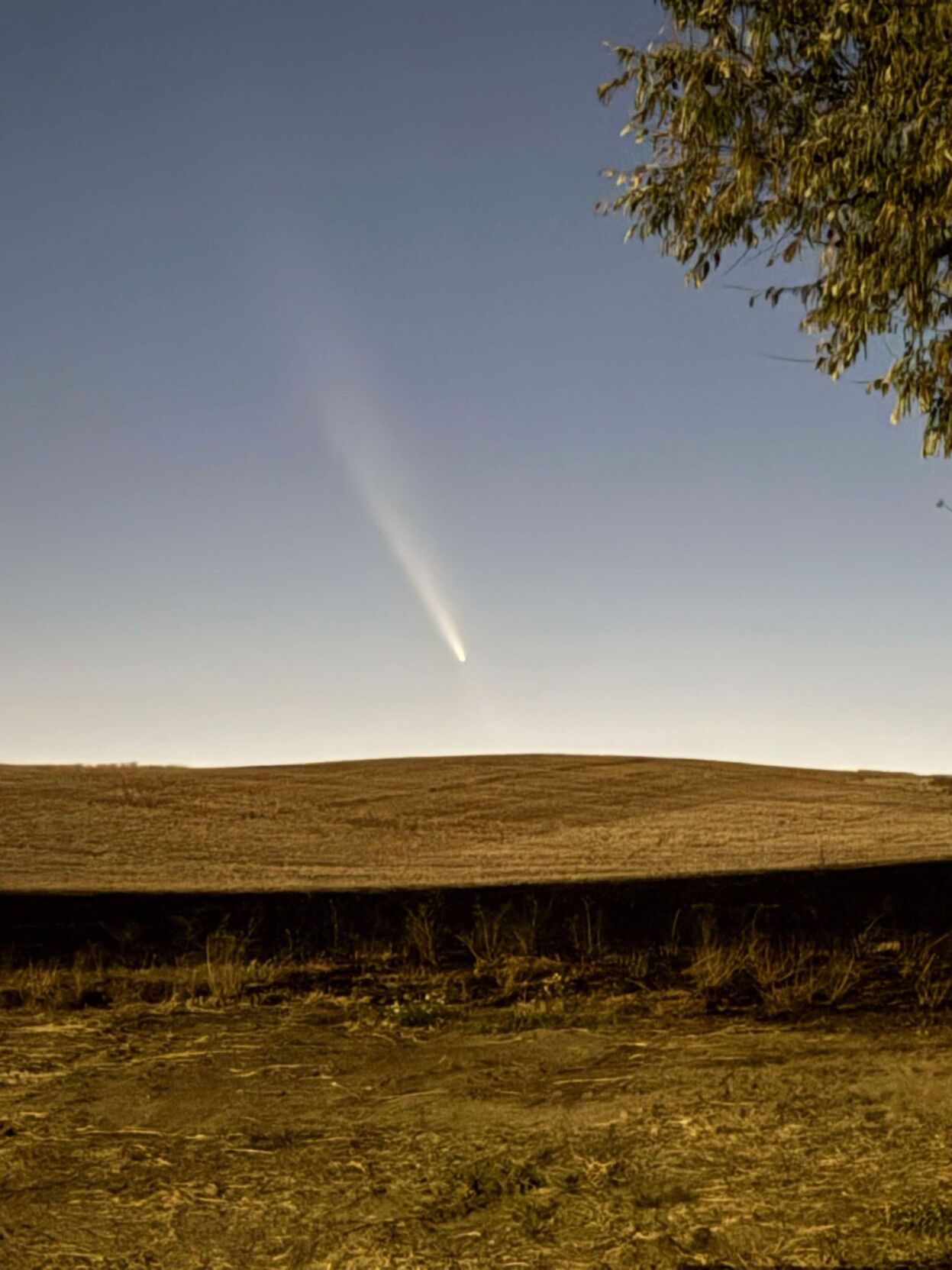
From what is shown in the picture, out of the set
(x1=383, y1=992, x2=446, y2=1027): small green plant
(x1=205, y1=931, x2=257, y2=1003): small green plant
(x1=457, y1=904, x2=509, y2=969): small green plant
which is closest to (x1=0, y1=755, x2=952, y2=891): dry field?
(x1=457, y1=904, x2=509, y2=969): small green plant

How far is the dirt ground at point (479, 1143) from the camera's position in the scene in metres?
4.41

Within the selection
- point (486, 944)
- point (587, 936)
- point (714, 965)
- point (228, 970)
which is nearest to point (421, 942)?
point (486, 944)

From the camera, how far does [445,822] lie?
94.2 ft

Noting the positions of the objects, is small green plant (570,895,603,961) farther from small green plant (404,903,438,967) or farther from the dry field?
the dry field

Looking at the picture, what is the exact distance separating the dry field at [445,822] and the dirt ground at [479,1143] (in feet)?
36.0

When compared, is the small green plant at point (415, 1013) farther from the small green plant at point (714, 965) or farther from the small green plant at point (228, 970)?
the small green plant at point (714, 965)

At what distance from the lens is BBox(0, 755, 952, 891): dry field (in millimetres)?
21500

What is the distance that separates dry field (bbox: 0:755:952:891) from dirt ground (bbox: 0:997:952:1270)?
10983 millimetres

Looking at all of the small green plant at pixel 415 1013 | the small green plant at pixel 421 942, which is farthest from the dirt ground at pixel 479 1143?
the small green plant at pixel 421 942

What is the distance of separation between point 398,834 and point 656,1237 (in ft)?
75.6

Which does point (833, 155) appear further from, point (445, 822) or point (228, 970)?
point (445, 822)

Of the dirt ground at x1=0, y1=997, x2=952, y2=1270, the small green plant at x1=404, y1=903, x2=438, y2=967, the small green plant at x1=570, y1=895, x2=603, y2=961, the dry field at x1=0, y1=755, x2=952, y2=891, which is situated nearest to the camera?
the dirt ground at x1=0, y1=997, x2=952, y2=1270

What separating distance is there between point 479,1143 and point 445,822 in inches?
919

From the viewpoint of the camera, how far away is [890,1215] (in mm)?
4555
